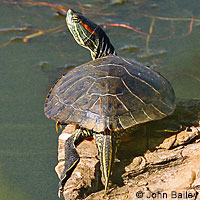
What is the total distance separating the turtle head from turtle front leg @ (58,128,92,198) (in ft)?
1.97

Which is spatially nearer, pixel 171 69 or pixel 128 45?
pixel 171 69

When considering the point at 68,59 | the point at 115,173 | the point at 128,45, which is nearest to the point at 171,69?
the point at 128,45

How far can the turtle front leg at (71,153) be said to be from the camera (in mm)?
1865

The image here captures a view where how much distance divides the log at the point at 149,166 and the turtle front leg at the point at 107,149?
13 cm

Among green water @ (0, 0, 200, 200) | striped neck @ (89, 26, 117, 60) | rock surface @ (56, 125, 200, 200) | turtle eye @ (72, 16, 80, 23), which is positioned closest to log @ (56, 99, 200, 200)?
rock surface @ (56, 125, 200, 200)

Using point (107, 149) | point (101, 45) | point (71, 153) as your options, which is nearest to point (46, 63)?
point (101, 45)

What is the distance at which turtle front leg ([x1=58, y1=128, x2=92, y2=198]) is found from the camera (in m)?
1.87

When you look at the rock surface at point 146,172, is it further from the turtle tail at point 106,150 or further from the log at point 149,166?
the turtle tail at point 106,150

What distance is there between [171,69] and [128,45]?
0.48 metres

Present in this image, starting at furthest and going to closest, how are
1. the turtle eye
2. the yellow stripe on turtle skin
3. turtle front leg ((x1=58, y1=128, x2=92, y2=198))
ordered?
the turtle eye
turtle front leg ((x1=58, y1=128, x2=92, y2=198))
the yellow stripe on turtle skin

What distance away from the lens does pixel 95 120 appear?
5.89 ft

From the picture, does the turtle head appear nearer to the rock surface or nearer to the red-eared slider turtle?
the red-eared slider turtle

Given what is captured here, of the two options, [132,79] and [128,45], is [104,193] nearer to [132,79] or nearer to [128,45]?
[132,79]

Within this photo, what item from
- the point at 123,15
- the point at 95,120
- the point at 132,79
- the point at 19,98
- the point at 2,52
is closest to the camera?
the point at 95,120
